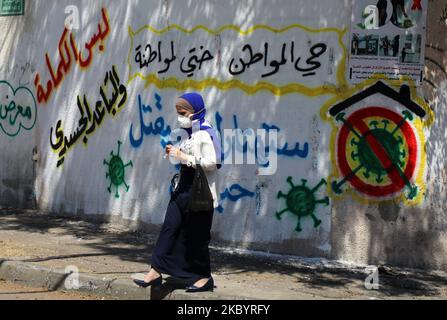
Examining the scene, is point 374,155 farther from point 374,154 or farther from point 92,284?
point 92,284

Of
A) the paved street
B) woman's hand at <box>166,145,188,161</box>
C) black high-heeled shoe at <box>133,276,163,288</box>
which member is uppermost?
woman's hand at <box>166,145,188,161</box>

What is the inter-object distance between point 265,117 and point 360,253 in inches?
69.3

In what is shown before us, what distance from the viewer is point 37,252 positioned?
9141mm

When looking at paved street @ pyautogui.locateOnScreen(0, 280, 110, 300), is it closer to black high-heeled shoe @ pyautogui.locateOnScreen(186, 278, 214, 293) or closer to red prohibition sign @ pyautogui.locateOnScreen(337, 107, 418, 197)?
black high-heeled shoe @ pyautogui.locateOnScreen(186, 278, 214, 293)

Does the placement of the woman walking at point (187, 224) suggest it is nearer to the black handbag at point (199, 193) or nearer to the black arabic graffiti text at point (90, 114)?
the black handbag at point (199, 193)

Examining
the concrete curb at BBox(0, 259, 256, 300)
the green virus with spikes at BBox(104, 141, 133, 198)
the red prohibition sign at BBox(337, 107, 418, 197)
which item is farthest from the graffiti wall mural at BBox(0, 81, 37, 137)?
the red prohibition sign at BBox(337, 107, 418, 197)

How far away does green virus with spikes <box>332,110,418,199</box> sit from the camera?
28.6 feet

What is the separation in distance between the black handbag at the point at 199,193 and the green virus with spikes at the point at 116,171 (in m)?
3.48

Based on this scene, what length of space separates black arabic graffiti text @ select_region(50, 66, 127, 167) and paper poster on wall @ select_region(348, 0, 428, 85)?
124 inches

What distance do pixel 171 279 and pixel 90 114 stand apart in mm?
4073

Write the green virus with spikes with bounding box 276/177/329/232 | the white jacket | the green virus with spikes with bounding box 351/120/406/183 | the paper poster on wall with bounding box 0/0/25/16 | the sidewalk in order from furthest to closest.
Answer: the paper poster on wall with bounding box 0/0/25/16 < the green virus with spikes with bounding box 276/177/329/232 < the green virus with spikes with bounding box 351/120/406/183 < the sidewalk < the white jacket

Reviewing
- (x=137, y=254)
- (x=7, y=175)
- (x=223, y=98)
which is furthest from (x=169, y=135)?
(x=7, y=175)

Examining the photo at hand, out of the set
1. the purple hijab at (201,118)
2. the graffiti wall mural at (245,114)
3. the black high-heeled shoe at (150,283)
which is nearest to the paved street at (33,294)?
the black high-heeled shoe at (150,283)

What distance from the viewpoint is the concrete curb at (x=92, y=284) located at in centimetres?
741
